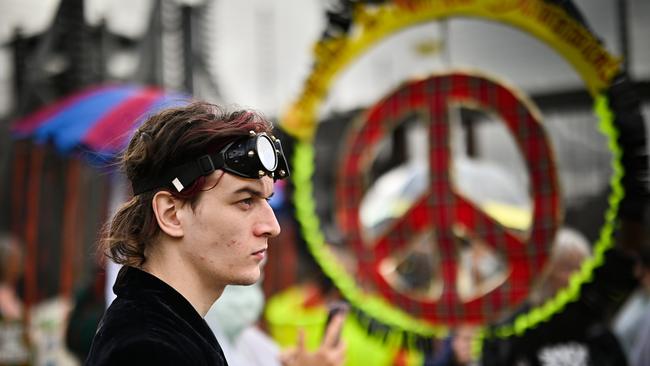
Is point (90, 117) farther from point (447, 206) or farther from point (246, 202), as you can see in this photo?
point (246, 202)

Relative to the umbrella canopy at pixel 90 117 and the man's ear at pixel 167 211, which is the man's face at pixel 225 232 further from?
the umbrella canopy at pixel 90 117

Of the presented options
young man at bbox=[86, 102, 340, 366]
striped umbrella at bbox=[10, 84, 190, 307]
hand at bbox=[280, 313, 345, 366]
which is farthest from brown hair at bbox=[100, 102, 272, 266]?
striped umbrella at bbox=[10, 84, 190, 307]

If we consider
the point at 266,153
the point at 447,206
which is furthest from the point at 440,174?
the point at 266,153

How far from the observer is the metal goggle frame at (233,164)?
152 cm

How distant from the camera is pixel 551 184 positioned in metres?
4.01

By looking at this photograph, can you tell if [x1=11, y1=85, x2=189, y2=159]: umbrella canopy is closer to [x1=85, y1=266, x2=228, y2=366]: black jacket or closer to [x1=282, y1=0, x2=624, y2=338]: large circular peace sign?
[x1=282, y1=0, x2=624, y2=338]: large circular peace sign

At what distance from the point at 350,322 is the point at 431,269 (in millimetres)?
851

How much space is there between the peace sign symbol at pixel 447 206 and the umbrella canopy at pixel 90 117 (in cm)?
114

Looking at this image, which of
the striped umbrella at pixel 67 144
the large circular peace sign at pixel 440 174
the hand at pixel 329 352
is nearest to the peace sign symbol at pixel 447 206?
the large circular peace sign at pixel 440 174

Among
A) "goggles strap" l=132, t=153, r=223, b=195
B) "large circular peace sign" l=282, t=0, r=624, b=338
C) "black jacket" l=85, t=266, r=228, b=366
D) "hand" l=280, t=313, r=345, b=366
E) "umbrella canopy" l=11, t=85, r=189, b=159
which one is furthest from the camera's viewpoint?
"umbrella canopy" l=11, t=85, r=189, b=159

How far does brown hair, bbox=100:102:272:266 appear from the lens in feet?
5.02

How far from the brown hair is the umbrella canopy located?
303 cm

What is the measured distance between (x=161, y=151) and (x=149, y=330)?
1.11ft

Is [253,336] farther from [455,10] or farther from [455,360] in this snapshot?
[455,10]
